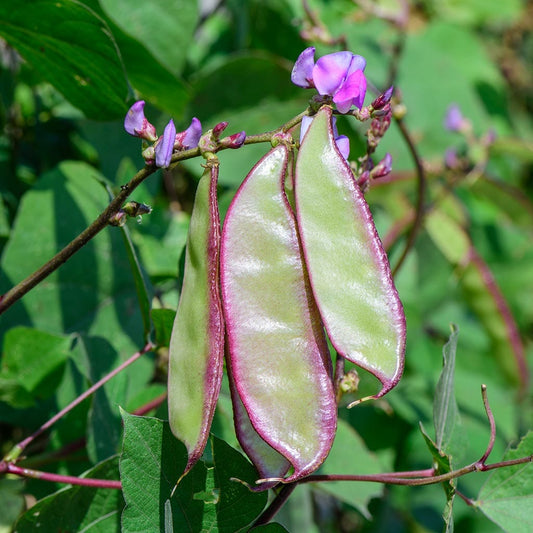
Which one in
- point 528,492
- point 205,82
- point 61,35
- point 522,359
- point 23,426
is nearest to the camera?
point 528,492

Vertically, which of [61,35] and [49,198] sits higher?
[61,35]

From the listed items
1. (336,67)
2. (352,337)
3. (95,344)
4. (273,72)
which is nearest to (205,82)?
(273,72)

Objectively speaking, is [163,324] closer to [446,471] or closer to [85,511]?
[85,511]

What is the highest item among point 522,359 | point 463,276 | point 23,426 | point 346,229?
point 346,229

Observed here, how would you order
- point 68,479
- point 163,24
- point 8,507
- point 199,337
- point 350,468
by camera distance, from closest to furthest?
point 199,337 → point 68,479 → point 8,507 → point 350,468 → point 163,24

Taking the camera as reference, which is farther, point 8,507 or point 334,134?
point 8,507

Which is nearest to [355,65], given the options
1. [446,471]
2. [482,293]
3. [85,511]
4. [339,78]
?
[339,78]

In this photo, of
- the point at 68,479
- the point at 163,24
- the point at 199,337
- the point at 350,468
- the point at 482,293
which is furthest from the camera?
the point at 482,293

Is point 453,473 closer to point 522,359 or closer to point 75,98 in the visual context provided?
point 75,98

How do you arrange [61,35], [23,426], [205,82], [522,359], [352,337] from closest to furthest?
[352,337] → [61,35] → [23,426] → [205,82] → [522,359]
